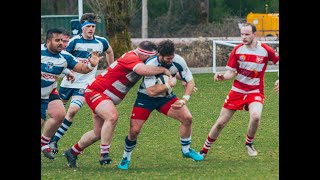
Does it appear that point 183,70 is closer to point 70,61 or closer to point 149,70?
point 149,70

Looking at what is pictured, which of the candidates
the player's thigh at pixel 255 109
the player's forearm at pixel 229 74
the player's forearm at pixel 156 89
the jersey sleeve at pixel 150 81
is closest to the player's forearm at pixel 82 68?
the jersey sleeve at pixel 150 81

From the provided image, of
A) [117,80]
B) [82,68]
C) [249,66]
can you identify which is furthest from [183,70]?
[82,68]

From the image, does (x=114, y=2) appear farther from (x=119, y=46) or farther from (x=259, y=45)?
(x=259, y=45)

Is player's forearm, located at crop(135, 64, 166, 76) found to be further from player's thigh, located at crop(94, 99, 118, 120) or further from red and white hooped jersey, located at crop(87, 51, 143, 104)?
player's thigh, located at crop(94, 99, 118, 120)

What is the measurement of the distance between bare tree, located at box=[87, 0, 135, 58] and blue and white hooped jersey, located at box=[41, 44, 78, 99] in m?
15.0

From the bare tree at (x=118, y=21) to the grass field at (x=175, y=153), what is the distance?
29.9 ft

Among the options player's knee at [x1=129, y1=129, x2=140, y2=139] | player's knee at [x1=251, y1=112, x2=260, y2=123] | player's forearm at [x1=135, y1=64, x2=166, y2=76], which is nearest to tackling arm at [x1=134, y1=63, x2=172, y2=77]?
player's forearm at [x1=135, y1=64, x2=166, y2=76]

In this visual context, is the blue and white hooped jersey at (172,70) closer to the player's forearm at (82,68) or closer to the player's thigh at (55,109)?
the player's forearm at (82,68)

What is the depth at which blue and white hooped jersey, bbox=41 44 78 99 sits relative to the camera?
487 inches

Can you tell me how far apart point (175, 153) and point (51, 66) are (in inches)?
83.9

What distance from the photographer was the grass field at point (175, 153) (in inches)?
445

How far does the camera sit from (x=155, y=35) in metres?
44.0
